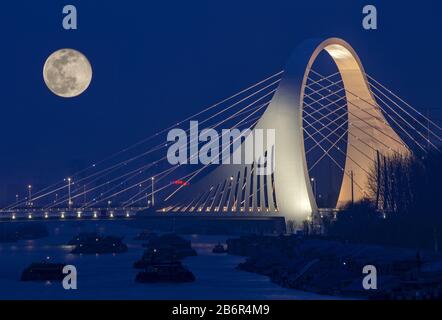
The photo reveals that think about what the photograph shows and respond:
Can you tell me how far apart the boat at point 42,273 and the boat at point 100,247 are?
26122 mm

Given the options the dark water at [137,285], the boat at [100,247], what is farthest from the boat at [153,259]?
the boat at [100,247]

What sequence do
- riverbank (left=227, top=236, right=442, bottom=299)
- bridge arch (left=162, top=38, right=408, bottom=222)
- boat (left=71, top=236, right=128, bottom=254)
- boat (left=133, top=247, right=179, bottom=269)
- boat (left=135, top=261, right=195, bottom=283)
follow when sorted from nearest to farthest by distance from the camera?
1. riverbank (left=227, top=236, right=442, bottom=299)
2. boat (left=135, top=261, right=195, bottom=283)
3. boat (left=133, top=247, right=179, bottom=269)
4. bridge arch (left=162, top=38, right=408, bottom=222)
5. boat (left=71, top=236, right=128, bottom=254)

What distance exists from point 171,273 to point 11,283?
20.6 ft

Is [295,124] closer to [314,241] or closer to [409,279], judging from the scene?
[314,241]

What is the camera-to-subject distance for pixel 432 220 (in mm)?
61594

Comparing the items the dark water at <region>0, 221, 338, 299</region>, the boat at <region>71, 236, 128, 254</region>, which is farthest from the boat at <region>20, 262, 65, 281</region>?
the boat at <region>71, 236, 128, 254</region>

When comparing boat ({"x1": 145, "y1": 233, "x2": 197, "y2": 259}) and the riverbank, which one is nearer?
the riverbank

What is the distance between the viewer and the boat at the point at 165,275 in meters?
57.8

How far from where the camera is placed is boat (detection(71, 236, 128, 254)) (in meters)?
88.5

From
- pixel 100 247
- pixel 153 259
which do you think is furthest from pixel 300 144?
pixel 100 247

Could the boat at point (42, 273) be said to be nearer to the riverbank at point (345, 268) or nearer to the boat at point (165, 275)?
the boat at point (165, 275)

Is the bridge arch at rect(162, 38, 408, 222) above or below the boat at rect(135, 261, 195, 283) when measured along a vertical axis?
above

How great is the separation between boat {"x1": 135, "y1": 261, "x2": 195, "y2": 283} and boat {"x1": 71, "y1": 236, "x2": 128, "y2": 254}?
94.2 feet

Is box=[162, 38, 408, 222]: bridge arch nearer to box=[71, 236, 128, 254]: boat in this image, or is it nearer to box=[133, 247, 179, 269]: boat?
box=[133, 247, 179, 269]: boat
